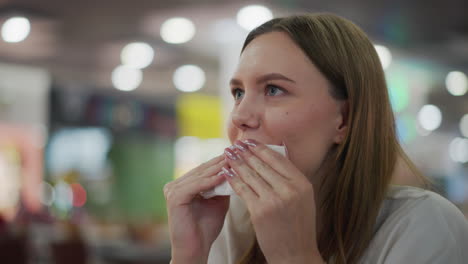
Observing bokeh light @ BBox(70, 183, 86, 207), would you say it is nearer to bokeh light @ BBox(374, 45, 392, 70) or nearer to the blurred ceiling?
the blurred ceiling

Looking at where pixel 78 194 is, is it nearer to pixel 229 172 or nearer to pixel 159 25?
pixel 159 25

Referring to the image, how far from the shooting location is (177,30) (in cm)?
745

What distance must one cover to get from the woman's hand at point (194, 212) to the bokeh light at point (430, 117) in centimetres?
1017

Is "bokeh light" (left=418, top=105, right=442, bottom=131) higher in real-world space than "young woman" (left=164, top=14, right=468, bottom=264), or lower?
lower

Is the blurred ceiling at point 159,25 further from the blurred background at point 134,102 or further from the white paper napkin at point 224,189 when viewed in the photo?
the white paper napkin at point 224,189

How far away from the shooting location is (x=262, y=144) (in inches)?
54.4

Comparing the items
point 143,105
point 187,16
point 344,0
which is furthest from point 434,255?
point 143,105

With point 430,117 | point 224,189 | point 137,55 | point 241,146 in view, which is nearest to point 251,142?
point 241,146

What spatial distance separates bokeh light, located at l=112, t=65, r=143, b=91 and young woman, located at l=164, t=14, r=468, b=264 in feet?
27.7

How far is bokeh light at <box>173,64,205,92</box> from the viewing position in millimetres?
10055

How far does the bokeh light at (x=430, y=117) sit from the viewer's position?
37.6ft

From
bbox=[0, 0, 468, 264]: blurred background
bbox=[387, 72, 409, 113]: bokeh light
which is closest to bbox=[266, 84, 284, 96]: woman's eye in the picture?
bbox=[0, 0, 468, 264]: blurred background

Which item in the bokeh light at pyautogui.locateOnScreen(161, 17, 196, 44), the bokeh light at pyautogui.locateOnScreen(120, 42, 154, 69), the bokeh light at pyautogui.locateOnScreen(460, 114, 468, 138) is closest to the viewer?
the bokeh light at pyautogui.locateOnScreen(161, 17, 196, 44)

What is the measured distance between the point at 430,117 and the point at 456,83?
1426 mm
